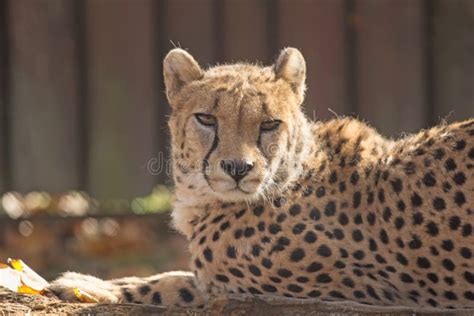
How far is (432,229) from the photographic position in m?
3.79

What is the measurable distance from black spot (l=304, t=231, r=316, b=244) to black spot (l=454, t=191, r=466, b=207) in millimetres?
548

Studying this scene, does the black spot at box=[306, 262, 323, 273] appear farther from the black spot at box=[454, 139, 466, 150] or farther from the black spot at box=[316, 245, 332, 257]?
the black spot at box=[454, 139, 466, 150]

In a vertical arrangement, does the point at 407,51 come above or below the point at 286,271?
above

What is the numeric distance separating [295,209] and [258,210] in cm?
15

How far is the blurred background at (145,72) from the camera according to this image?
23.4 ft

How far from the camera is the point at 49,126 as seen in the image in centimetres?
723

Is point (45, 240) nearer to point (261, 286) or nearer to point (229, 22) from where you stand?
point (229, 22)

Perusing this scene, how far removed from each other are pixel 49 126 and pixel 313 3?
2.07 m

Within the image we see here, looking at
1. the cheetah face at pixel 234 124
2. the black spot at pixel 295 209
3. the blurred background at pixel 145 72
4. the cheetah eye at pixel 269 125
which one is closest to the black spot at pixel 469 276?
the black spot at pixel 295 209

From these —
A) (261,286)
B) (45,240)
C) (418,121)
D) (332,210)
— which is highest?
(418,121)

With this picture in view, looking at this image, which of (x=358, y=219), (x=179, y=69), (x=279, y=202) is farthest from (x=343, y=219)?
(x=179, y=69)

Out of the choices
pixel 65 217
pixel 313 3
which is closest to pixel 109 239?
pixel 65 217

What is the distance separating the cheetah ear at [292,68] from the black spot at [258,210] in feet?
1.93

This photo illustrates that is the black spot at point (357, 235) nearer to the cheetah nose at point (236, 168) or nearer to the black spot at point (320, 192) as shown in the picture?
the black spot at point (320, 192)
